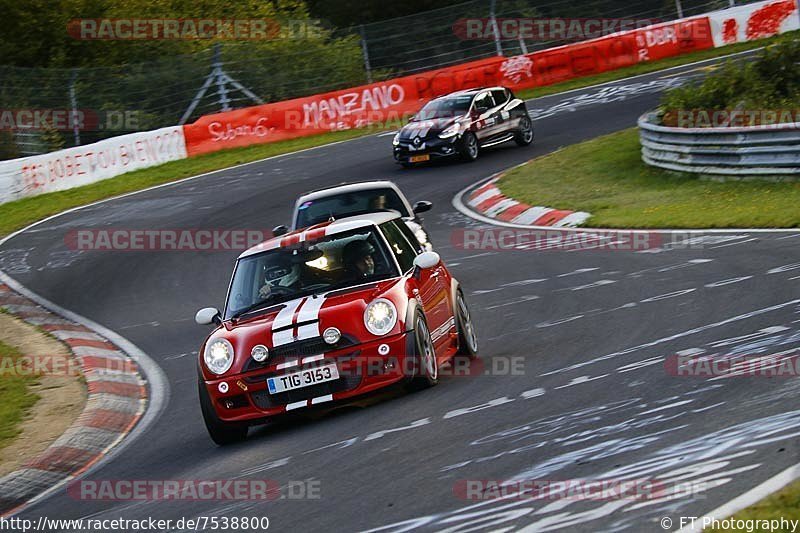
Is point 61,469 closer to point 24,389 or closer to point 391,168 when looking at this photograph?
point 24,389

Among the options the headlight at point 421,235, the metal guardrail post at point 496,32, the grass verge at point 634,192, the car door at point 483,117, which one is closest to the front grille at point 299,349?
the headlight at point 421,235

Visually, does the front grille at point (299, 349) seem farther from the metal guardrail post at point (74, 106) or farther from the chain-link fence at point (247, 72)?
the metal guardrail post at point (74, 106)

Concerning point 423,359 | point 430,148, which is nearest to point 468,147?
point 430,148

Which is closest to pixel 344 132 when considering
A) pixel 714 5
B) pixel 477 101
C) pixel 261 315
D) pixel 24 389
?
pixel 477 101

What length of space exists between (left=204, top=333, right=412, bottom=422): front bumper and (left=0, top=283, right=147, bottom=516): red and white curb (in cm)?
124

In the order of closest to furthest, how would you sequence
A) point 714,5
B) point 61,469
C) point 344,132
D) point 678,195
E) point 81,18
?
1. point 61,469
2. point 678,195
3. point 344,132
4. point 714,5
5. point 81,18

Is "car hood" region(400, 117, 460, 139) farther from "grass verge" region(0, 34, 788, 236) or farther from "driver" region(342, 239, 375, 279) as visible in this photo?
"driver" region(342, 239, 375, 279)

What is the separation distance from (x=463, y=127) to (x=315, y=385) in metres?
17.9

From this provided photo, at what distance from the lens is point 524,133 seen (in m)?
27.5

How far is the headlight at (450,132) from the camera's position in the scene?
25.9m

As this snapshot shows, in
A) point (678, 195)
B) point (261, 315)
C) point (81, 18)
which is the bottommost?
point (678, 195)

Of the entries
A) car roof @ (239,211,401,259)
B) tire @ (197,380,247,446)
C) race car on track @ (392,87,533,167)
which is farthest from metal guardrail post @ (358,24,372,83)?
tire @ (197,380,247,446)

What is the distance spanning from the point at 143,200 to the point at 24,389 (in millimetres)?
14449

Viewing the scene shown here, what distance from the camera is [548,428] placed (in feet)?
→ 24.3
